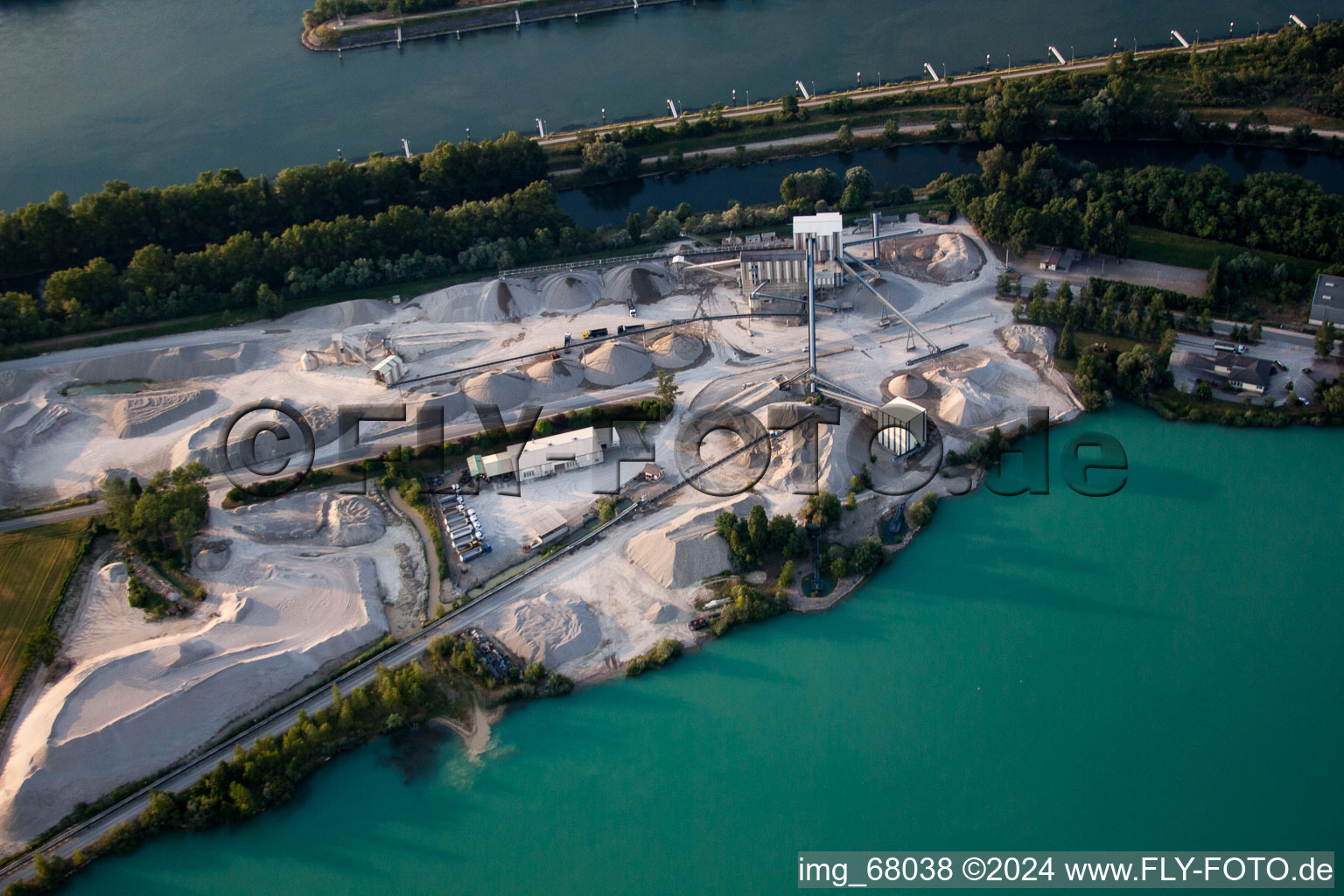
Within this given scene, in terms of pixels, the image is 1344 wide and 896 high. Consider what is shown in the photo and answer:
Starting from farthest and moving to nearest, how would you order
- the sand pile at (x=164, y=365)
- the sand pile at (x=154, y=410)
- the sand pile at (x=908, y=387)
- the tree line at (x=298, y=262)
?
the tree line at (x=298, y=262) < the sand pile at (x=164, y=365) < the sand pile at (x=908, y=387) < the sand pile at (x=154, y=410)

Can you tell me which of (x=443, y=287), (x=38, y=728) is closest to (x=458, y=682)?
(x=38, y=728)

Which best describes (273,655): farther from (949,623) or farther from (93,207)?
(93,207)

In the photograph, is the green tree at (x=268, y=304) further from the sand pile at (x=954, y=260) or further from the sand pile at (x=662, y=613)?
the sand pile at (x=954, y=260)

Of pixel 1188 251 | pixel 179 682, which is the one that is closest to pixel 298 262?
pixel 179 682

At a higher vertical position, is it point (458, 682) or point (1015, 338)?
point (1015, 338)

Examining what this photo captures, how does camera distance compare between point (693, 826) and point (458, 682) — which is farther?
point (458, 682)

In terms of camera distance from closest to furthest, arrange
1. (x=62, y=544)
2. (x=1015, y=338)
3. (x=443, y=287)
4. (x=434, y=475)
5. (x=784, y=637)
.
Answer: (x=784, y=637)
(x=62, y=544)
(x=434, y=475)
(x=1015, y=338)
(x=443, y=287)

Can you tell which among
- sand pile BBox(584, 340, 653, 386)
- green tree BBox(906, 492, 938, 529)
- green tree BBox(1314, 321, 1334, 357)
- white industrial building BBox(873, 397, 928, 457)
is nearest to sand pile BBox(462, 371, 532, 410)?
sand pile BBox(584, 340, 653, 386)

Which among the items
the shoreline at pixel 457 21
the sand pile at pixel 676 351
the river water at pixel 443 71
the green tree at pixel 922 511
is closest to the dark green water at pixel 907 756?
the green tree at pixel 922 511
